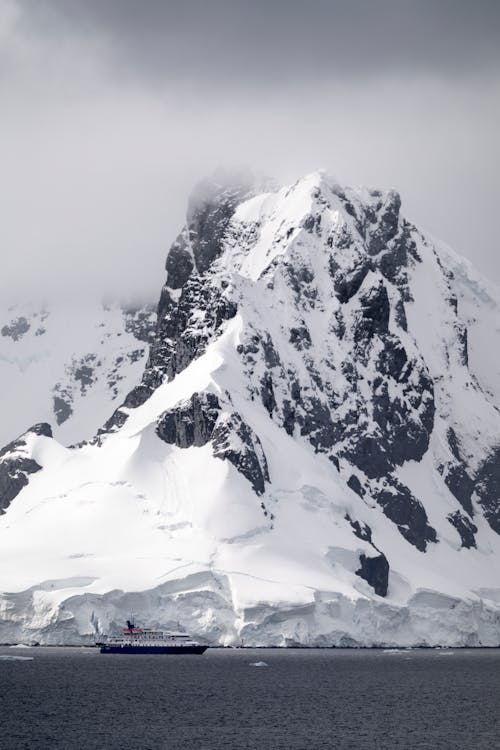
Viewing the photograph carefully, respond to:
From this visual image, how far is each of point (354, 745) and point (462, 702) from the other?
3935 centimetres

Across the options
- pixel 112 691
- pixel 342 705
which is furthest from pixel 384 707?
pixel 112 691

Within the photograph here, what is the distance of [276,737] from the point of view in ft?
490

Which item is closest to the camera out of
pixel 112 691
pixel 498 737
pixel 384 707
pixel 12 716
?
pixel 498 737

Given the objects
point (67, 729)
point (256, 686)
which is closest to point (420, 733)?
point (67, 729)

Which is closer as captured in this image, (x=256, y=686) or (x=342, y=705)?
(x=342, y=705)

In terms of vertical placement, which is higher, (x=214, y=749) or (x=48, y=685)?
(x=48, y=685)

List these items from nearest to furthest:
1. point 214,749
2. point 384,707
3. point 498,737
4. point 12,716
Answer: point 214,749
point 498,737
point 12,716
point 384,707

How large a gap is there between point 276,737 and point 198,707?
2395 centimetres

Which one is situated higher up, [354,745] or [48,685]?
[48,685]

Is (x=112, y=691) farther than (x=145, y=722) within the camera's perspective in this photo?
Yes

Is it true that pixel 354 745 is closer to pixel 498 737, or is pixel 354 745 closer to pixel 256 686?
pixel 498 737

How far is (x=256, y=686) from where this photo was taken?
197000mm

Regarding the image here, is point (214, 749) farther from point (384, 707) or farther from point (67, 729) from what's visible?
point (384, 707)

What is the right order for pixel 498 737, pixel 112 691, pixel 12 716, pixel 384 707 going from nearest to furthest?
pixel 498 737 < pixel 12 716 < pixel 384 707 < pixel 112 691
